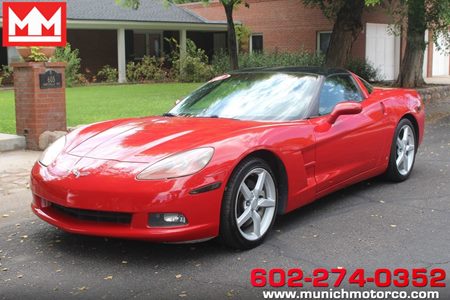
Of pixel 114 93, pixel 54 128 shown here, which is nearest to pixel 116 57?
pixel 114 93

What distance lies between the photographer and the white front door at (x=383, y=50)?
79.5 ft

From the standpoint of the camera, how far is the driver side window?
217 inches

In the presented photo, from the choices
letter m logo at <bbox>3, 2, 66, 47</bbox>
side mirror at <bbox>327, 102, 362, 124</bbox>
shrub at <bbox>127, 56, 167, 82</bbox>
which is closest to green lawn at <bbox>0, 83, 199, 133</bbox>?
letter m logo at <bbox>3, 2, 66, 47</bbox>

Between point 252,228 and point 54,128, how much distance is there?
559cm

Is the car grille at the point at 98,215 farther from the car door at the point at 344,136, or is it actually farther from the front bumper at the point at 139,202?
the car door at the point at 344,136

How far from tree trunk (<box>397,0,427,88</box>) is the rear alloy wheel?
1046 centimetres

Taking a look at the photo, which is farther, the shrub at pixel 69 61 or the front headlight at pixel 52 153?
the shrub at pixel 69 61

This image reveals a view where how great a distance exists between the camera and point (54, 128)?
9.14 metres

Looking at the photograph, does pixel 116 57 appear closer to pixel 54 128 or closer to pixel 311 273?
pixel 54 128

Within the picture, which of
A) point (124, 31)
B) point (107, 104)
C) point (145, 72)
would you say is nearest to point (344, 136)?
point (107, 104)

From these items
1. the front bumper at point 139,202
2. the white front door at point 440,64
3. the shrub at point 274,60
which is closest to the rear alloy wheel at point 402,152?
the front bumper at point 139,202

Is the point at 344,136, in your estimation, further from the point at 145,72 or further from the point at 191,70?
the point at 145,72

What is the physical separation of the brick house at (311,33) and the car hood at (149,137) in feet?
64.4

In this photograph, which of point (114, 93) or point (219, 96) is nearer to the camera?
point (219, 96)
